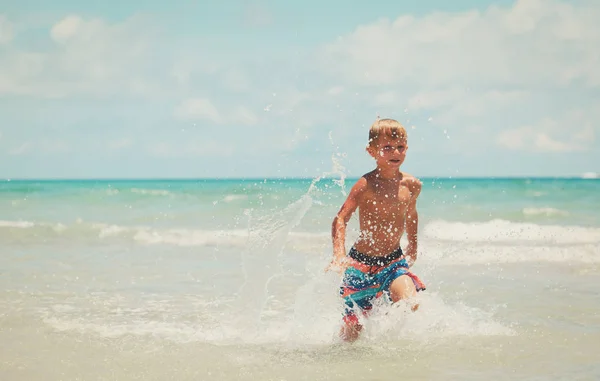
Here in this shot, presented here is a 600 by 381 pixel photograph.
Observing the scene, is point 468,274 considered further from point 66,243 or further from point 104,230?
point 104,230

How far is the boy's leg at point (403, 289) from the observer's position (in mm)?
4156

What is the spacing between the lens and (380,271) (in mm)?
4332

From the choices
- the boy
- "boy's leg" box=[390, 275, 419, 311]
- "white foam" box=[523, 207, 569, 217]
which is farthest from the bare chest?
"white foam" box=[523, 207, 569, 217]

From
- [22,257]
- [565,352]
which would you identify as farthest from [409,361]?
[22,257]

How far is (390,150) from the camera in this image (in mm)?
4242

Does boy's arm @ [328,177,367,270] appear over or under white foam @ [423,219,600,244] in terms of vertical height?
over

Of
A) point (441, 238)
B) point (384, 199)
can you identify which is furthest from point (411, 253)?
point (441, 238)

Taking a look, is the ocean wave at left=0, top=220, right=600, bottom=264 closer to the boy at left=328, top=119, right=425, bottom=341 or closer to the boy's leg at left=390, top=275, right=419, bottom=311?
the boy at left=328, top=119, right=425, bottom=341

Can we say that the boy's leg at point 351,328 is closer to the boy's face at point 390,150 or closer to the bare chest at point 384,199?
the bare chest at point 384,199

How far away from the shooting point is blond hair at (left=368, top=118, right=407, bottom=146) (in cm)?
423

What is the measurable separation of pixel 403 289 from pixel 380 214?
0.54 metres

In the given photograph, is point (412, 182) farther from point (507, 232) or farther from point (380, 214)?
point (507, 232)

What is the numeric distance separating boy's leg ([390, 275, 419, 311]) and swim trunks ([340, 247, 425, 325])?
5 centimetres

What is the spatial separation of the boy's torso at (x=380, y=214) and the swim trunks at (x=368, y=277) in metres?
0.06
